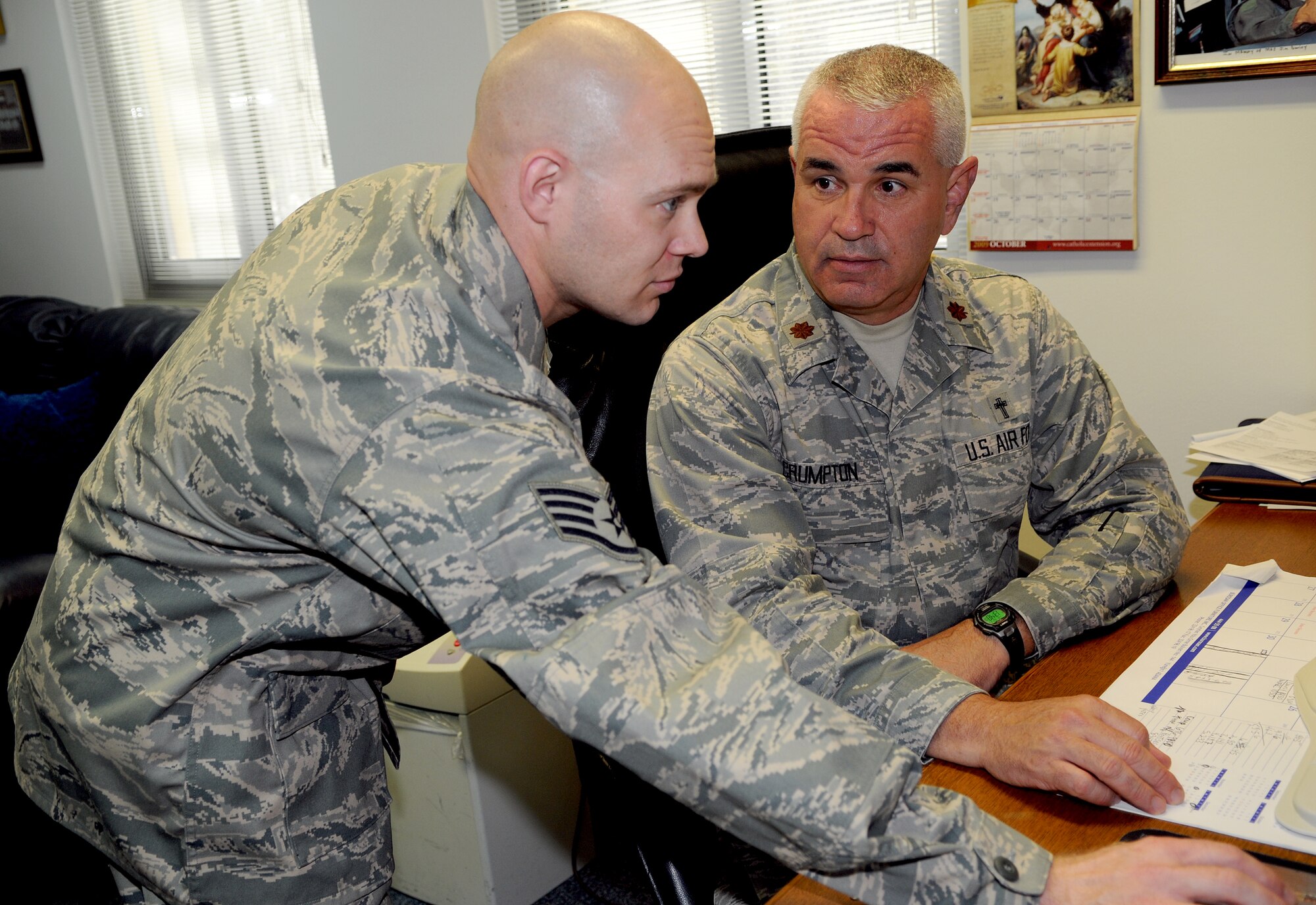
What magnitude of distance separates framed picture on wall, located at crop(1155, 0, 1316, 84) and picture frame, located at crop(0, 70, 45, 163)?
168 inches

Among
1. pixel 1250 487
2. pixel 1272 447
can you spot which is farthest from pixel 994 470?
pixel 1272 447

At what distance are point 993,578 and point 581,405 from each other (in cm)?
63

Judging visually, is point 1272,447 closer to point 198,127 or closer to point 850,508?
point 850,508

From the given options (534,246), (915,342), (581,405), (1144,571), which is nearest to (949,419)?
(915,342)

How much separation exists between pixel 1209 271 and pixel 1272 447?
0.53m

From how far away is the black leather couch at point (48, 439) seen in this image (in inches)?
89.8

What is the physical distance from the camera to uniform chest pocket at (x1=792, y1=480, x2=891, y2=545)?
56.6 inches

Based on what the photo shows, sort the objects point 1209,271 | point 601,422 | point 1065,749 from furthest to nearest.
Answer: point 1209,271
point 601,422
point 1065,749

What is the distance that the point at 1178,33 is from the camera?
195 cm

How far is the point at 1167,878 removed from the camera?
72 cm

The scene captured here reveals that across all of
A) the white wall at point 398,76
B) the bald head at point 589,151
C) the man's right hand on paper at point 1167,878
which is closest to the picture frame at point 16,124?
the white wall at point 398,76

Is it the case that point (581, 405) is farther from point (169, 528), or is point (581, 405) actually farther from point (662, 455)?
point (169, 528)

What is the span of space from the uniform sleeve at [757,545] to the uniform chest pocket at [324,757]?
40cm

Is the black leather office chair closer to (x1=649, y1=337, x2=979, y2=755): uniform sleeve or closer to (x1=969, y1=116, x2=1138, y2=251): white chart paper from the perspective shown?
(x1=649, y1=337, x2=979, y2=755): uniform sleeve
